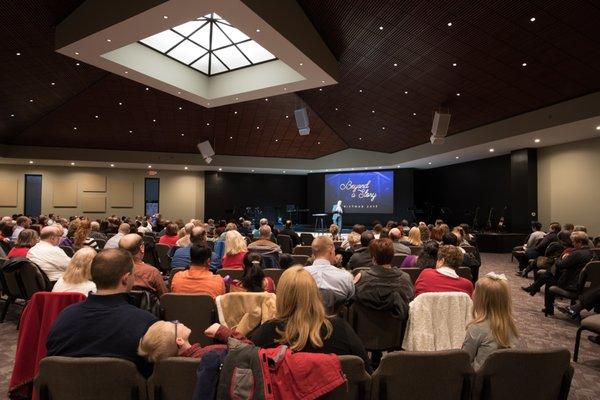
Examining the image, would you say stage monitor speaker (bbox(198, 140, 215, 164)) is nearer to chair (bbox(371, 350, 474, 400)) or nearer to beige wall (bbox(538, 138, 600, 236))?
beige wall (bbox(538, 138, 600, 236))

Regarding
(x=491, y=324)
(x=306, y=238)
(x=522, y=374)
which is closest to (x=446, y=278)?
(x=491, y=324)

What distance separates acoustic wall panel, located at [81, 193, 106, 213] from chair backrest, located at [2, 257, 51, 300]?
1834 centimetres

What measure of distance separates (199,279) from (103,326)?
71.5 inches

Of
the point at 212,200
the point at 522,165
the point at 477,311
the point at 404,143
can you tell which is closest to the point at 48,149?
the point at 212,200

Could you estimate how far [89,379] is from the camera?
1.88 metres

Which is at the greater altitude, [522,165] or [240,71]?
[240,71]

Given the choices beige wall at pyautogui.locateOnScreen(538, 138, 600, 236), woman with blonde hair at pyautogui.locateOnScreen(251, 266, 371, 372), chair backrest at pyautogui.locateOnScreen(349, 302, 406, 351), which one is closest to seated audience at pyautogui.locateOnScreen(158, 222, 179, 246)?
chair backrest at pyautogui.locateOnScreen(349, 302, 406, 351)

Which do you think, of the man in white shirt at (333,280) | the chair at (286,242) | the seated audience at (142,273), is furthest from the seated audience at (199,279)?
the chair at (286,242)

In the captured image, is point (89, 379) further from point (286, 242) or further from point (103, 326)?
point (286, 242)

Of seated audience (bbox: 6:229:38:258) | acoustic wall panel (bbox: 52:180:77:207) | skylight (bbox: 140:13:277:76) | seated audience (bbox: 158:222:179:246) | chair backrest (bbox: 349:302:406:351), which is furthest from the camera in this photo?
acoustic wall panel (bbox: 52:180:77:207)

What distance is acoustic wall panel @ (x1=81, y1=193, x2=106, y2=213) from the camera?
22062 millimetres

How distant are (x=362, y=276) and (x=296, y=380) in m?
2.00

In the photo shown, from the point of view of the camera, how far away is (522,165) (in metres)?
15.3

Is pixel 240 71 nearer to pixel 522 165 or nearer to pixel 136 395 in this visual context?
pixel 522 165
